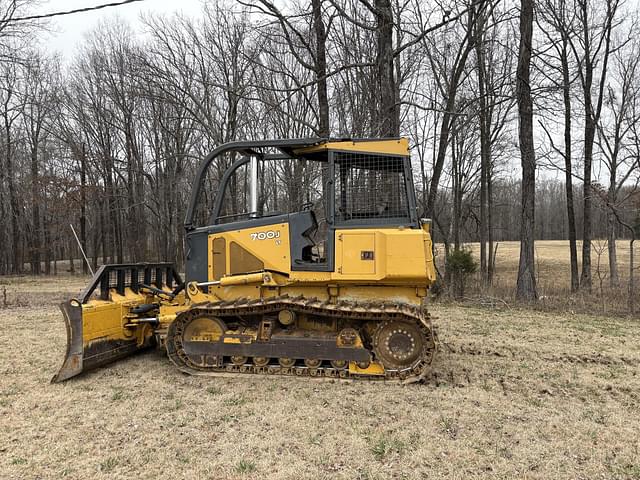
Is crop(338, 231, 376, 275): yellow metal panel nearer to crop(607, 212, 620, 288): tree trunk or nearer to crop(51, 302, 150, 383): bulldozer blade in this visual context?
crop(51, 302, 150, 383): bulldozer blade

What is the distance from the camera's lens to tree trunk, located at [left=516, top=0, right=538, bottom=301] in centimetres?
1243

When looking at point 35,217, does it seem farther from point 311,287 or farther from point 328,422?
point 328,422

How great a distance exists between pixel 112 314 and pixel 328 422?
3.35m

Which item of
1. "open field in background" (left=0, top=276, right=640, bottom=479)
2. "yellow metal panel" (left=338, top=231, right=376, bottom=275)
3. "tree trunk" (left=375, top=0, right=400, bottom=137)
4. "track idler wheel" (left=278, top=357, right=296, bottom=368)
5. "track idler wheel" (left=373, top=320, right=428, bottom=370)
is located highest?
"tree trunk" (left=375, top=0, right=400, bottom=137)

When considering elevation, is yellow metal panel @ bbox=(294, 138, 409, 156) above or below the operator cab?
above

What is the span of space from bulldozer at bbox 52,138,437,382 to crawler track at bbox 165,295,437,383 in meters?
0.01

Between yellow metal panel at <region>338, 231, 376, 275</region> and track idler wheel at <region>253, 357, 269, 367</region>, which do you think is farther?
track idler wheel at <region>253, 357, 269, 367</region>

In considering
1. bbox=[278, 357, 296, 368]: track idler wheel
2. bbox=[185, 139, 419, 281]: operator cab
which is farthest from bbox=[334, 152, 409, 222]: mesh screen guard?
bbox=[278, 357, 296, 368]: track idler wheel

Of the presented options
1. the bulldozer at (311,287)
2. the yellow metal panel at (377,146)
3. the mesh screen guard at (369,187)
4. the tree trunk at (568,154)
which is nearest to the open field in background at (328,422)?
the bulldozer at (311,287)

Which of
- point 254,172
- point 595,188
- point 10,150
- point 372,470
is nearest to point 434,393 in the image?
point 372,470

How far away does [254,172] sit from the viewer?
577 cm

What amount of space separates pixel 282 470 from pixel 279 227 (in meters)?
2.90

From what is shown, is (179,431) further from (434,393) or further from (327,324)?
(434,393)

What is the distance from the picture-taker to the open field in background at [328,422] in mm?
3373
